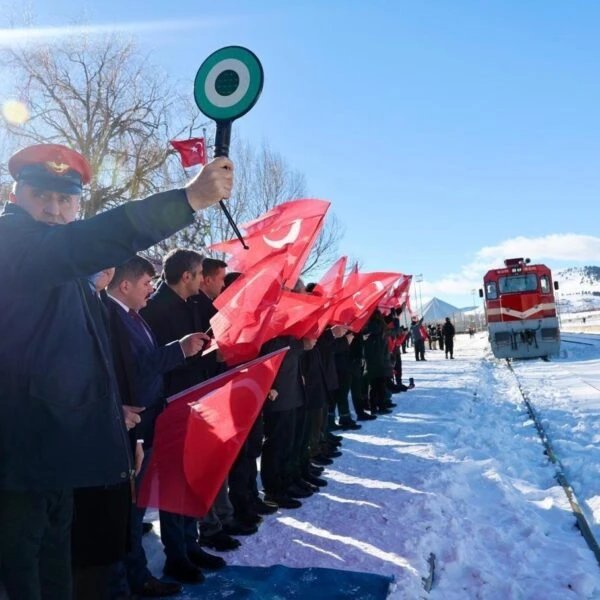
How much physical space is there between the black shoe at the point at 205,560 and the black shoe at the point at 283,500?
1360mm

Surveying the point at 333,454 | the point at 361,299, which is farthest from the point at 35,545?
the point at 361,299

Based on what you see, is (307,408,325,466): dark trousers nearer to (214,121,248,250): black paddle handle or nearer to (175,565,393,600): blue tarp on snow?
(175,565,393,600): blue tarp on snow

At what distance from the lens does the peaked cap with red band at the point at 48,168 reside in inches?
88.7

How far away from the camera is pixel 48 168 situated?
7.45 feet

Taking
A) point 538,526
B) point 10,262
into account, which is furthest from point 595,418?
point 10,262

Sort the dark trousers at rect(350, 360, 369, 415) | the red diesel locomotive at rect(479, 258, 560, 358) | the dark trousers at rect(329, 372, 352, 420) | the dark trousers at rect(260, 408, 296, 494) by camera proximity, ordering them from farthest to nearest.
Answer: the red diesel locomotive at rect(479, 258, 560, 358) → the dark trousers at rect(350, 360, 369, 415) → the dark trousers at rect(329, 372, 352, 420) → the dark trousers at rect(260, 408, 296, 494)

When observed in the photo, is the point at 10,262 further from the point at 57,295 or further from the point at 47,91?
the point at 47,91

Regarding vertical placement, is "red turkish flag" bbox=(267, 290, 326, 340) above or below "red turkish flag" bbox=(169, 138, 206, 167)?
below

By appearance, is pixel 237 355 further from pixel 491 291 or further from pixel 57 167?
pixel 491 291

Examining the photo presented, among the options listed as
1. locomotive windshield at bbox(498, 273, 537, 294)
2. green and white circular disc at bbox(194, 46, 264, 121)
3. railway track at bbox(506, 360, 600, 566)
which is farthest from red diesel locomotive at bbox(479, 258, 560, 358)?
green and white circular disc at bbox(194, 46, 264, 121)

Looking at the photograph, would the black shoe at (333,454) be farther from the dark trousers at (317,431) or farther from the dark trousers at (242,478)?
the dark trousers at (242,478)

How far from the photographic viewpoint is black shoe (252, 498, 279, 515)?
512 centimetres

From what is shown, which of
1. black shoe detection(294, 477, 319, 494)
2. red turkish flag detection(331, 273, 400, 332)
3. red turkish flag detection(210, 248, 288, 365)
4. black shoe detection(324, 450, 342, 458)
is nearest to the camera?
red turkish flag detection(210, 248, 288, 365)

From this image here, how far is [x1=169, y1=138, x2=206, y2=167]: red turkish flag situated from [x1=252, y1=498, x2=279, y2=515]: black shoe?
302 centimetres
